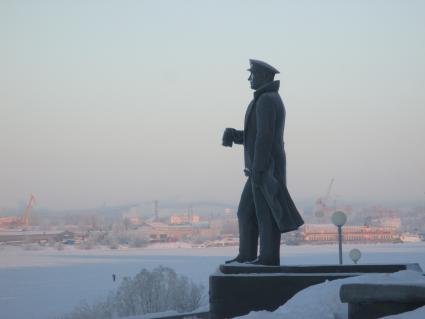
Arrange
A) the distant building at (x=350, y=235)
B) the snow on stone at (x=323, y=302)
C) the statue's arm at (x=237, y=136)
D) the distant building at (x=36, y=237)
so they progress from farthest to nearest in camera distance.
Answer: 1. the distant building at (x=36, y=237)
2. the distant building at (x=350, y=235)
3. the statue's arm at (x=237, y=136)
4. the snow on stone at (x=323, y=302)

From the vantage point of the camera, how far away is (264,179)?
31.8 ft

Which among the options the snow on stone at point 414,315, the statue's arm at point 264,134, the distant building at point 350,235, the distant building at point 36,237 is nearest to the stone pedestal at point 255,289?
the statue's arm at point 264,134

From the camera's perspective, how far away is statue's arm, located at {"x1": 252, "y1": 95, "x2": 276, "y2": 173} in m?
9.65

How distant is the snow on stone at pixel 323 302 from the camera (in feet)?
22.7

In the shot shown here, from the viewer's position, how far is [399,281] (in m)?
6.62

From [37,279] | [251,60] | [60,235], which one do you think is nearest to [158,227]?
[60,235]

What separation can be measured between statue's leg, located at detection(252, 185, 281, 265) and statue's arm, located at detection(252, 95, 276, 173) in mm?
328

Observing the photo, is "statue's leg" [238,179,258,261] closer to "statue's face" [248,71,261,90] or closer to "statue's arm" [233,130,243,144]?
"statue's arm" [233,130,243,144]

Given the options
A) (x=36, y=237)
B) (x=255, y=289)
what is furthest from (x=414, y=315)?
(x=36, y=237)

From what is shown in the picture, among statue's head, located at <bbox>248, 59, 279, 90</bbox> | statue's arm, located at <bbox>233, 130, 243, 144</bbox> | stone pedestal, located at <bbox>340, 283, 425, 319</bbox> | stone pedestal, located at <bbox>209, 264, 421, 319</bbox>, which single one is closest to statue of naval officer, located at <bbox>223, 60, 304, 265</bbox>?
statue's head, located at <bbox>248, 59, 279, 90</bbox>

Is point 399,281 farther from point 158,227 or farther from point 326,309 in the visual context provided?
point 158,227

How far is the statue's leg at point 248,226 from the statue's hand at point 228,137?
0.63 meters

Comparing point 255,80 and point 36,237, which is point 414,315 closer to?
point 255,80

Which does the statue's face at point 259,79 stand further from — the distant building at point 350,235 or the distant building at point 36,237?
the distant building at point 36,237
